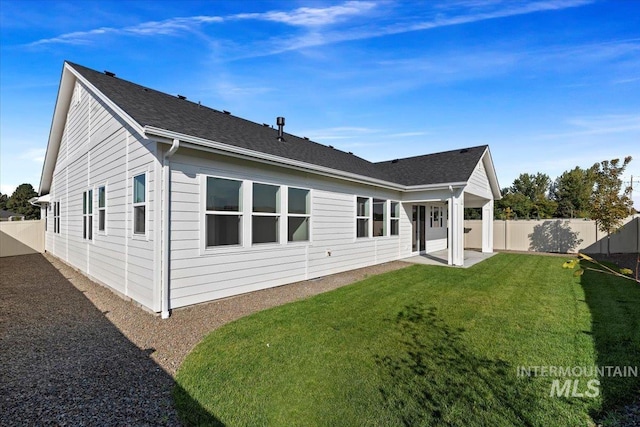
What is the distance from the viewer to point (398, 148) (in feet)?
61.5

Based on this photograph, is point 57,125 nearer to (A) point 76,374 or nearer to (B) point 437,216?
(A) point 76,374

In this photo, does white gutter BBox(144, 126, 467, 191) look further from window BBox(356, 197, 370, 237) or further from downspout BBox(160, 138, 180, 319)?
window BBox(356, 197, 370, 237)

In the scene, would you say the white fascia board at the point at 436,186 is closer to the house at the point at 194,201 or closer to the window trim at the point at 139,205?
the house at the point at 194,201

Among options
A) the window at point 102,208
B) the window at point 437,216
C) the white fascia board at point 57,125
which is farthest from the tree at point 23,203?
the window at point 437,216

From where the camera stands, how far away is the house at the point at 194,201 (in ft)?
18.1

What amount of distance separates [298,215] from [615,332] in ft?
21.2

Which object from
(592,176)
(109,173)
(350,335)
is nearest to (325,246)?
(350,335)

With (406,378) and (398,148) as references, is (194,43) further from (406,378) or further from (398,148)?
(398,148)

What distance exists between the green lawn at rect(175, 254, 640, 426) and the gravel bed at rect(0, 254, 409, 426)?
0.36m

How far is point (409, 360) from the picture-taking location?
3658 millimetres

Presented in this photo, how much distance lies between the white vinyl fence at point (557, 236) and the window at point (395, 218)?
8673mm

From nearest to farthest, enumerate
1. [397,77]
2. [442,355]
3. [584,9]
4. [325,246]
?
[442,355] → [584,9] → [325,246] → [397,77]

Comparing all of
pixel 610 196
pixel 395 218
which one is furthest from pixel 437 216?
pixel 610 196

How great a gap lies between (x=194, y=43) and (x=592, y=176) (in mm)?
17829
